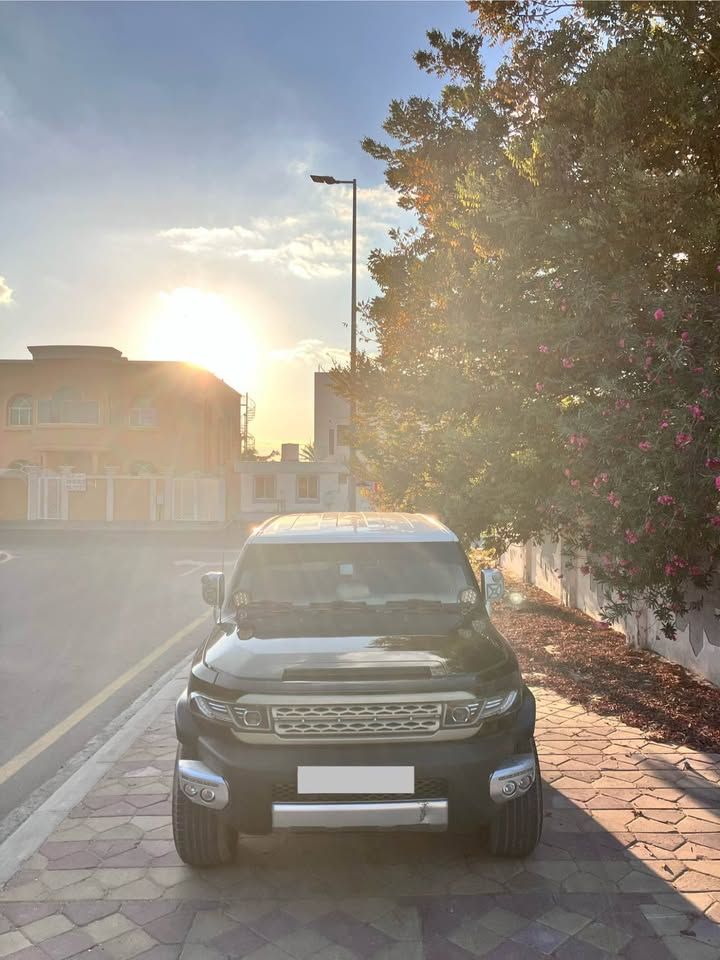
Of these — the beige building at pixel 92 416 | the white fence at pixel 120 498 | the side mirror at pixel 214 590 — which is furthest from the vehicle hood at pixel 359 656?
the beige building at pixel 92 416

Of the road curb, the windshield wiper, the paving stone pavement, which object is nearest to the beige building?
the road curb

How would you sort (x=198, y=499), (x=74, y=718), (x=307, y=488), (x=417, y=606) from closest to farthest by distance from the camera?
(x=417, y=606), (x=74, y=718), (x=198, y=499), (x=307, y=488)

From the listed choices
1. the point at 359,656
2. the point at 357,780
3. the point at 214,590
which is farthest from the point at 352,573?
the point at 357,780

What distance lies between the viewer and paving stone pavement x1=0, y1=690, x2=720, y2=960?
342cm

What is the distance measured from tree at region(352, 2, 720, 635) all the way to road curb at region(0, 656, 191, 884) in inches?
158

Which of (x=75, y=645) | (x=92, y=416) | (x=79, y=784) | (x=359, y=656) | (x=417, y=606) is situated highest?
(x=92, y=416)

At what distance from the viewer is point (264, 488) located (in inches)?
2016

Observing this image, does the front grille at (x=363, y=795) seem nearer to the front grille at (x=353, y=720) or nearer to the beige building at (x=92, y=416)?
the front grille at (x=353, y=720)

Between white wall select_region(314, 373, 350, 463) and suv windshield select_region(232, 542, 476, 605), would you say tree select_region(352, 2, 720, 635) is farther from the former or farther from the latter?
white wall select_region(314, 373, 350, 463)

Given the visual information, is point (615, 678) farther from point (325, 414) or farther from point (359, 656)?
point (325, 414)

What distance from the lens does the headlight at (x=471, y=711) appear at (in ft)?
12.4

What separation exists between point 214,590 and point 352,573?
0.88m

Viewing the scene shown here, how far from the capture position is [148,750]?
603 centimetres

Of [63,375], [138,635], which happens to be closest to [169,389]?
[63,375]
